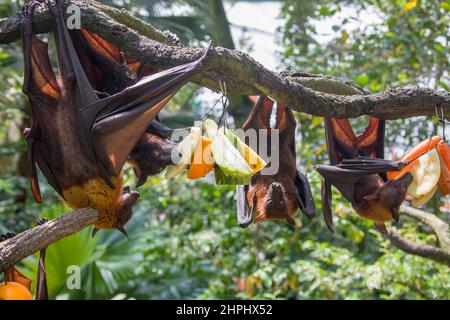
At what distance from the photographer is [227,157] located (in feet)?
8.29

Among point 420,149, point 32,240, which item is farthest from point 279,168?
point 32,240

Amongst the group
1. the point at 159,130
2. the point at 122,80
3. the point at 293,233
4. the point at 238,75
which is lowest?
the point at 293,233

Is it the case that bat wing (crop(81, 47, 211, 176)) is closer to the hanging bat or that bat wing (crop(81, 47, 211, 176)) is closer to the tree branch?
the hanging bat

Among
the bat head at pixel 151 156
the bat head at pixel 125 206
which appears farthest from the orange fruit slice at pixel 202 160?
the bat head at pixel 125 206

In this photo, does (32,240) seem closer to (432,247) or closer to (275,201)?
(275,201)

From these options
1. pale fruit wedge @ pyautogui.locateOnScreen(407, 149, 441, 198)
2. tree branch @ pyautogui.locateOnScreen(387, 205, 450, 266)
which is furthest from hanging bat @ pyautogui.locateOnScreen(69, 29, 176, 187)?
tree branch @ pyautogui.locateOnScreen(387, 205, 450, 266)

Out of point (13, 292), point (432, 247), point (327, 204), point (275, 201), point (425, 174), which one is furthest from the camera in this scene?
point (432, 247)

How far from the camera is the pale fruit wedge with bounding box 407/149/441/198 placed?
341 cm

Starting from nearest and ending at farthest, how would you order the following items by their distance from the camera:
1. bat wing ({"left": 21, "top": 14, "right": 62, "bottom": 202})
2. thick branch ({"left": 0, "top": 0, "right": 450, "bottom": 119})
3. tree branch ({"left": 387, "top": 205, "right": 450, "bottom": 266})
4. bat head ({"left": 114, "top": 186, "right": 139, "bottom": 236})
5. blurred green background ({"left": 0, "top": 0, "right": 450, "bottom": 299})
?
thick branch ({"left": 0, "top": 0, "right": 450, "bottom": 119}) → bat wing ({"left": 21, "top": 14, "right": 62, "bottom": 202}) → bat head ({"left": 114, "top": 186, "right": 139, "bottom": 236}) → tree branch ({"left": 387, "top": 205, "right": 450, "bottom": 266}) → blurred green background ({"left": 0, "top": 0, "right": 450, "bottom": 299})

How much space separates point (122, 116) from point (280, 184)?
1.34 meters

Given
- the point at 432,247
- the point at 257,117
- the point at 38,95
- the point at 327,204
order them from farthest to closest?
the point at 432,247
the point at 327,204
the point at 257,117
the point at 38,95

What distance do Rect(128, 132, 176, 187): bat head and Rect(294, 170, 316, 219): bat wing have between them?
38.6 inches

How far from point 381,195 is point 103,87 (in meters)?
2.00
